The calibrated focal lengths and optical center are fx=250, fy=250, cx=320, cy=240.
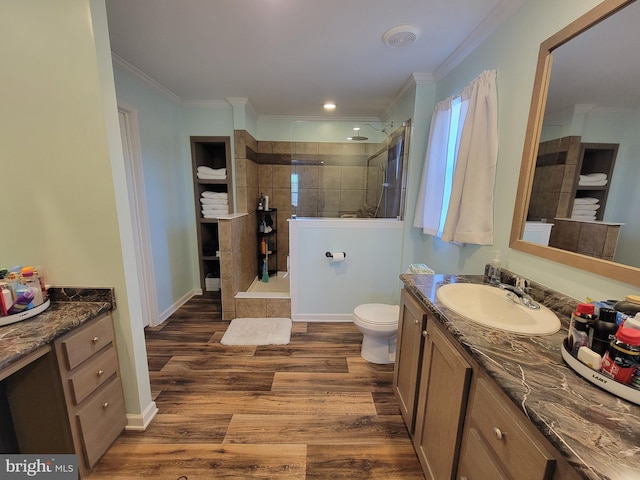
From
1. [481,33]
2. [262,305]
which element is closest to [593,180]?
[481,33]

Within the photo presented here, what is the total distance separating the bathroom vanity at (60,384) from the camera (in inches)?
44.1

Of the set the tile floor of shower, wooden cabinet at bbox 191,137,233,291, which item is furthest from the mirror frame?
wooden cabinet at bbox 191,137,233,291

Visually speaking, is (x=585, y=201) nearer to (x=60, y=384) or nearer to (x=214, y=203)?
(x=60, y=384)

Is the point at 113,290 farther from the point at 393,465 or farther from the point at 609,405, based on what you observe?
the point at 609,405

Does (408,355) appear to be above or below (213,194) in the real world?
below

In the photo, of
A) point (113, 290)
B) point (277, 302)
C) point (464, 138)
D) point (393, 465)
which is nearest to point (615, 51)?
point (464, 138)

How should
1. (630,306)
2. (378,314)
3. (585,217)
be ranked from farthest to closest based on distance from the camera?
1. (378,314)
2. (585,217)
3. (630,306)

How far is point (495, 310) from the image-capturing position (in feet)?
4.31

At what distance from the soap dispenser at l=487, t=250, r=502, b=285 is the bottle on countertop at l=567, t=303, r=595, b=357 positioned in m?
0.64

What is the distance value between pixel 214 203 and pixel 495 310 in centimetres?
313

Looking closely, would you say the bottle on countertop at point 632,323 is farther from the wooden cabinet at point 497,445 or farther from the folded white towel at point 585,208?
the folded white towel at point 585,208

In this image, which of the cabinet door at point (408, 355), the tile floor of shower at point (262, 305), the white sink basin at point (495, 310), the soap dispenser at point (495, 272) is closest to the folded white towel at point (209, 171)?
the tile floor of shower at point (262, 305)

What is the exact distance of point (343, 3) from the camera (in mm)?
1456

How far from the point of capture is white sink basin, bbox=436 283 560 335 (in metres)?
0.99
